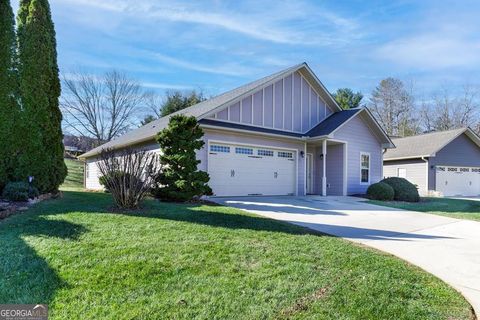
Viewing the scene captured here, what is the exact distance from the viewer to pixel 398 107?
36.6 metres

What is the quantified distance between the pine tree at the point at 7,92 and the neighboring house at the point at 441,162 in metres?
22.3

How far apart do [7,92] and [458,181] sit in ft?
86.9

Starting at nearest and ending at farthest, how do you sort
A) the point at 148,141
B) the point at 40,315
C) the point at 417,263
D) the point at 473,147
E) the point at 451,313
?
the point at 40,315 < the point at 451,313 < the point at 417,263 < the point at 148,141 < the point at 473,147

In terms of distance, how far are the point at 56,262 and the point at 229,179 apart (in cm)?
965

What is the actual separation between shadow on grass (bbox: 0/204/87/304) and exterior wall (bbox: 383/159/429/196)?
21921 millimetres

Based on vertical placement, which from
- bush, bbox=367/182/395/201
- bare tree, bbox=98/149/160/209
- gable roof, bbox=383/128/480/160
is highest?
gable roof, bbox=383/128/480/160

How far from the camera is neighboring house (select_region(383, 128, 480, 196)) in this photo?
2180 cm

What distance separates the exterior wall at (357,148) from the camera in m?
16.5

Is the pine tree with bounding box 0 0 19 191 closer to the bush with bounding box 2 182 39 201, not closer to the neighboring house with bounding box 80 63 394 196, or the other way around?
the bush with bounding box 2 182 39 201

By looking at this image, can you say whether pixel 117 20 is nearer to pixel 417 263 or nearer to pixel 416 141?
pixel 417 263

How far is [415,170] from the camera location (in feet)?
74.3

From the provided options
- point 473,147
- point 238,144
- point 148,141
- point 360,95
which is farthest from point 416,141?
point 148,141

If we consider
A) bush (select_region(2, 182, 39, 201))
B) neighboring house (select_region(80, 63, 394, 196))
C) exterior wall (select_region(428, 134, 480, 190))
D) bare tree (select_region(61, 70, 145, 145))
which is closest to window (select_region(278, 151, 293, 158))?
neighboring house (select_region(80, 63, 394, 196))

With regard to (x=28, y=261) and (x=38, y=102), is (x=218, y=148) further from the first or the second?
(x=28, y=261)
